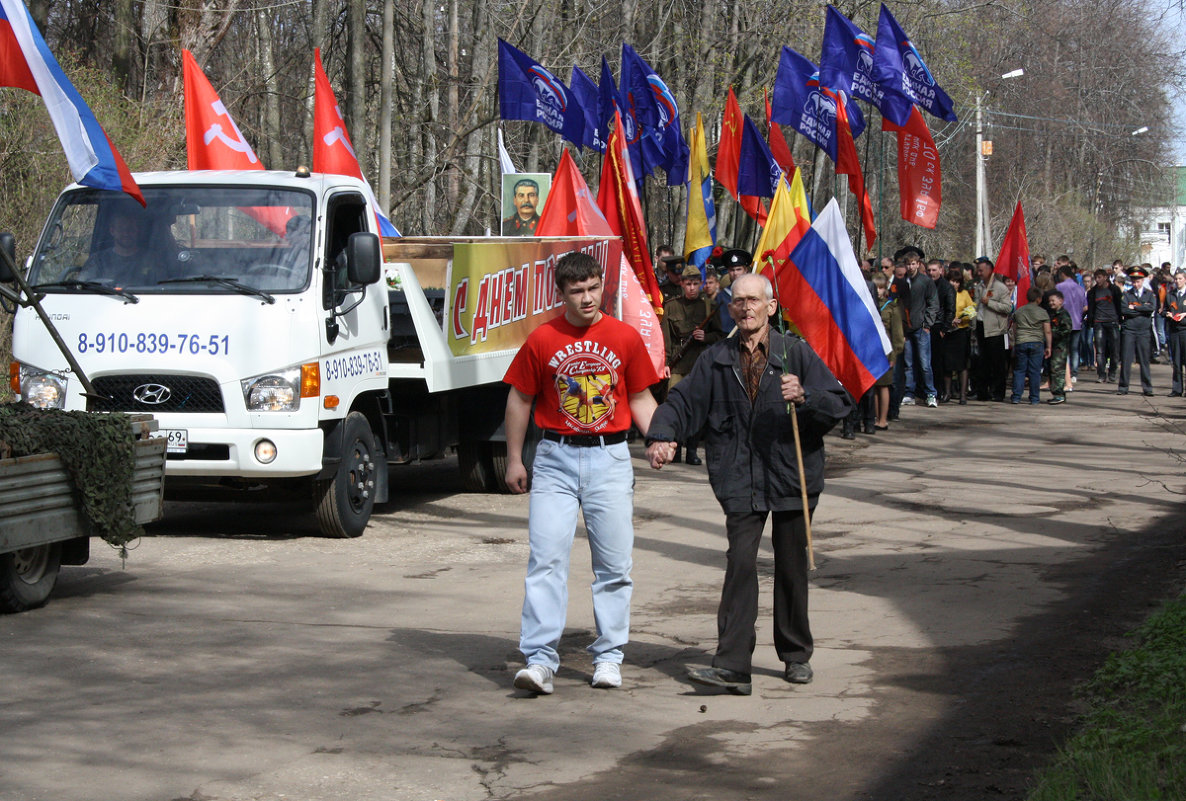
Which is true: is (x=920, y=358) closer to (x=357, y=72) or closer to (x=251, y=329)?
(x=357, y=72)

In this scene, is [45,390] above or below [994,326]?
below

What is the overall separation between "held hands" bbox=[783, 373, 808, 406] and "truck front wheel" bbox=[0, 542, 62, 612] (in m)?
4.20

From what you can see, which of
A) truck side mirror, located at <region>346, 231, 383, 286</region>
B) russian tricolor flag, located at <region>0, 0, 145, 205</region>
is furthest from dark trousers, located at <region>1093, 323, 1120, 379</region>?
russian tricolor flag, located at <region>0, 0, 145, 205</region>

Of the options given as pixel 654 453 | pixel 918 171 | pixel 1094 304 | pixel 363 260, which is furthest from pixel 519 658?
pixel 1094 304

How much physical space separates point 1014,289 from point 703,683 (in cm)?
1888

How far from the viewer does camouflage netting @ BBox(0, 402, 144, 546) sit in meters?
7.81

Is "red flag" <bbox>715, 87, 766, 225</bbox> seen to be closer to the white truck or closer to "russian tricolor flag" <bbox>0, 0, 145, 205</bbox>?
the white truck

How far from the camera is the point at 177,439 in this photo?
32.3ft

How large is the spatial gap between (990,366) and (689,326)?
938cm

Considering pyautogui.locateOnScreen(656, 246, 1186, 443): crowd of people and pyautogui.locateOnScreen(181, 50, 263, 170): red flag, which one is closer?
pyautogui.locateOnScreen(181, 50, 263, 170): red flag

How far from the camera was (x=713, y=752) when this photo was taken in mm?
5484

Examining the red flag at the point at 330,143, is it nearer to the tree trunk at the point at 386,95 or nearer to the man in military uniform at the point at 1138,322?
the tree trunk at the point at 386,95

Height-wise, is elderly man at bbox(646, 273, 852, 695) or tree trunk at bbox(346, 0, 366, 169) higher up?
tree trunk at bbox(346, 0, 366, 169)

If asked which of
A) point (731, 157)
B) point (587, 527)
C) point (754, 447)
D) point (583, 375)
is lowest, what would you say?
point (587, 527)
